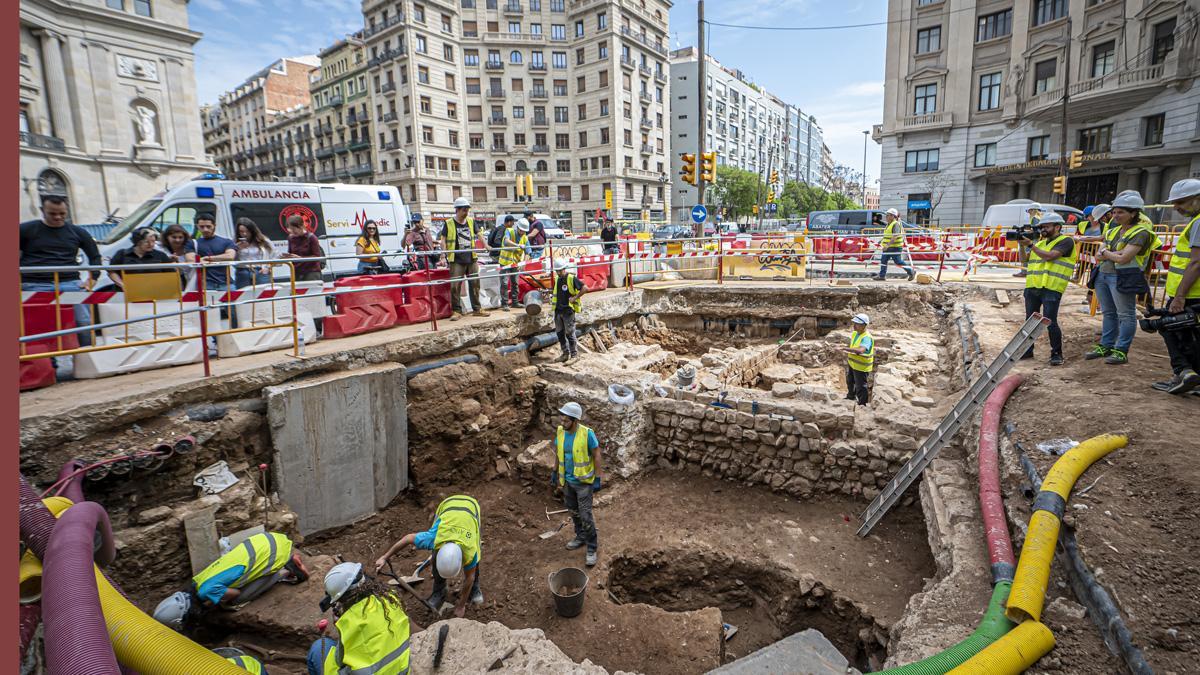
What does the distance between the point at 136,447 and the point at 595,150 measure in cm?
4953

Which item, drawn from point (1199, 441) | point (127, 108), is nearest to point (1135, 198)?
point (1199, 441)

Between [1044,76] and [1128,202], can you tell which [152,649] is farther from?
[1044,76]

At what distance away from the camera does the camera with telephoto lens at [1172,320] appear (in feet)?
15.8

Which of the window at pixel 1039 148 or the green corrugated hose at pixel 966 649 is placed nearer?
the green corrugated hose at pixel 966 649

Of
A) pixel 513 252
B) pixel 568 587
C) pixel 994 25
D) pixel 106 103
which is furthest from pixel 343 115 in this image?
pixel 568 587

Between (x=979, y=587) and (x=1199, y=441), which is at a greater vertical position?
(x=1199, y=441)

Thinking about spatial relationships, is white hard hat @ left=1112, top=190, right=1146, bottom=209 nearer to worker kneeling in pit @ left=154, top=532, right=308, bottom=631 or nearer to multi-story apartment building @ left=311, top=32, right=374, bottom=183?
worker kneeling in pit @ left=154, top=532, right=308, bottom=631

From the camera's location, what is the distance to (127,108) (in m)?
27.8

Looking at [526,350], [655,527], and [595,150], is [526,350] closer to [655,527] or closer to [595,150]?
[655,527]

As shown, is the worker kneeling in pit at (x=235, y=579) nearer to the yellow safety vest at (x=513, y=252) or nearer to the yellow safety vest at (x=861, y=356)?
the yellow safety vest at (x=513, y=252)

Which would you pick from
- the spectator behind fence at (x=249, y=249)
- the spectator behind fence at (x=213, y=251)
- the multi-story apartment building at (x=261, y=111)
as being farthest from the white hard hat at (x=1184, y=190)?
the multi-story apartment building at (x=261, y=111)

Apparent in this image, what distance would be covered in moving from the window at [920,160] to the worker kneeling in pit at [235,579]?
37.8 meters

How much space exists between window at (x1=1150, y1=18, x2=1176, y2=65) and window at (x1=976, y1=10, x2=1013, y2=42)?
6.72m

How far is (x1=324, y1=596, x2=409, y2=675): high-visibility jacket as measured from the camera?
3.64 metres
